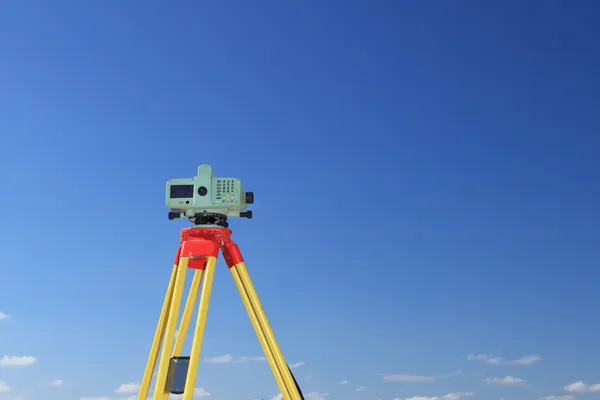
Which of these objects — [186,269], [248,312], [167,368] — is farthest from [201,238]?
[167,368]

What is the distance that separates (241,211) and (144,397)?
2848 millimetres

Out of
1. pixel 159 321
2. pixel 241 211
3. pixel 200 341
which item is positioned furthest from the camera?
pixel 241 211

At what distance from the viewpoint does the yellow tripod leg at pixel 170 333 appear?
780cm

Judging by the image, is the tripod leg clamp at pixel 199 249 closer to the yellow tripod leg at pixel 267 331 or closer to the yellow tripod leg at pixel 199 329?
the yellow tripod leg at pixel 199 329

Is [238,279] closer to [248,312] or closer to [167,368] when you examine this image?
[248,312]

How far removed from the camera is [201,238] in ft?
27.6

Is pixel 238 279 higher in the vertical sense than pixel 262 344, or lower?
higher

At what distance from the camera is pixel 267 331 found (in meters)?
8.32

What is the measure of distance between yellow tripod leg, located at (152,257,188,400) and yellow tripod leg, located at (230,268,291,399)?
723 mm

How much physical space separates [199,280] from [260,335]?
1121mm

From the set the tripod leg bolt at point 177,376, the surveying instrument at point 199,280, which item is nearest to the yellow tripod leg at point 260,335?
the surveying instrument at point 199,280

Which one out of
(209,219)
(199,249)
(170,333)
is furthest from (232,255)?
(170,333)

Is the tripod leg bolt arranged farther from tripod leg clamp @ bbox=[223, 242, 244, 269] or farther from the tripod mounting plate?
the tripod mounting plate

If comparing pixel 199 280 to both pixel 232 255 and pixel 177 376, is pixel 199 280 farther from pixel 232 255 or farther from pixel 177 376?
pixel 177 376
